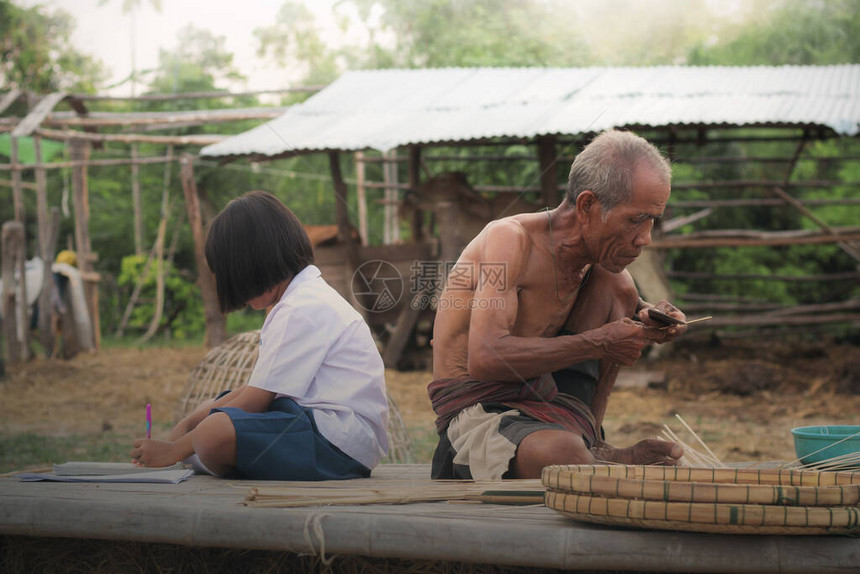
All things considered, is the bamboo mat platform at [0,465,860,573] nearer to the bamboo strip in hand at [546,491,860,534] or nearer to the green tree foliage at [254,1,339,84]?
the bamboo strip in hand at [546,491,860,534]

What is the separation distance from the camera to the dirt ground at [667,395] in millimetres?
5836

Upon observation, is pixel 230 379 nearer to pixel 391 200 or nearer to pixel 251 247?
pixel 251 247

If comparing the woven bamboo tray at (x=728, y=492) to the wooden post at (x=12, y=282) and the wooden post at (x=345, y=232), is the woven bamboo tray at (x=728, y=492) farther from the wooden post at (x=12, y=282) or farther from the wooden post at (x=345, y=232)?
the wooden post at (x=12, y=282)

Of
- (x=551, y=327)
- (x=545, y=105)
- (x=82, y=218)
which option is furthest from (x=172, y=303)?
(x=551, y=327)

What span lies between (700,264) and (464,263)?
392 inches

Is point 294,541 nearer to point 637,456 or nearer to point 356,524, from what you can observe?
point 356,524

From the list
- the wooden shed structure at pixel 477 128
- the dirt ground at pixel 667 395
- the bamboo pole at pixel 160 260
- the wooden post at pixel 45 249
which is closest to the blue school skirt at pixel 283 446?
the dirt ground at pixel 667 395

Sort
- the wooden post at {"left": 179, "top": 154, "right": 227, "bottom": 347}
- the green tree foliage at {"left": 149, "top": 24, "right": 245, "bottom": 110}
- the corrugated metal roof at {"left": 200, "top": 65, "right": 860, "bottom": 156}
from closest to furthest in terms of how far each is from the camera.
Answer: the corrugated metal roof at {"left": 200, "top": 65, "right": 860, "bottom": 156} → the wooden post at {"left": 179, "top": 154, "right": 227, "bottom": 347} → the green tree foliage at {"left": 149, "top": 24, "right": 245, "bottom": 110}

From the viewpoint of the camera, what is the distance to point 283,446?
7.80 ft

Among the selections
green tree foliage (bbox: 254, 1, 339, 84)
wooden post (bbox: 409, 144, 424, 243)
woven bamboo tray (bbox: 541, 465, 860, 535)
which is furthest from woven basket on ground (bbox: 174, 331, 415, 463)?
green tree foliage (bbox: 254, 1, 339, 84)

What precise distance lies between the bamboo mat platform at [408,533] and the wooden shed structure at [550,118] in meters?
4.93

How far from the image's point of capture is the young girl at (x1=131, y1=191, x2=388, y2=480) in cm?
237

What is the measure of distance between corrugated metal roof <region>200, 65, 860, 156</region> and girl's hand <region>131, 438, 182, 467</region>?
466 centimetres

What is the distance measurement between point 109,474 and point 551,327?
4.47ft
